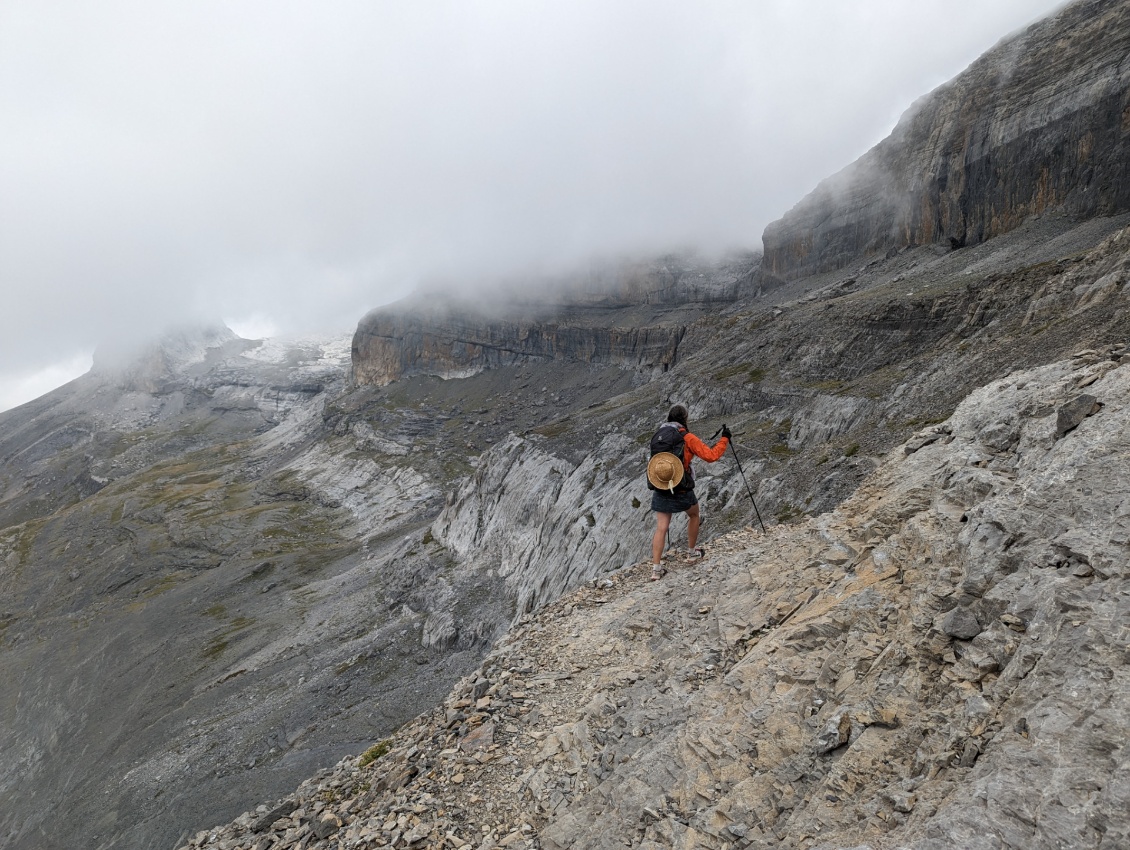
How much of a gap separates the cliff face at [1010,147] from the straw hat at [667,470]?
53.1 meters

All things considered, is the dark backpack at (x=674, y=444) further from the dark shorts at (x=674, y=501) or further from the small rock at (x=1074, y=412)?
the small rock at (x=1074, y=412)

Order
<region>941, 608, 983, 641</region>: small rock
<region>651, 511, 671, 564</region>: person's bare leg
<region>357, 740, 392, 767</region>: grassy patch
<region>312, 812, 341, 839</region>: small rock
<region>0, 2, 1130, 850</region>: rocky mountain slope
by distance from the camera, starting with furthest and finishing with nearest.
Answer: <region>651, 511, 671, 564</region>: person's bare leg
<region>357, 740, 392, 767</region>: grassy patch
<region>312, 812, 341, 839</region>: small rock
<region>941, 608, 983, 641</region>: small rock
<region>0, 2, 1130, 850</region>: rocky mountain slope

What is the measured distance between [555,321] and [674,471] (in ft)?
431

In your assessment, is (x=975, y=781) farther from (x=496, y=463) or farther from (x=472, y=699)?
(x=496, y=463)

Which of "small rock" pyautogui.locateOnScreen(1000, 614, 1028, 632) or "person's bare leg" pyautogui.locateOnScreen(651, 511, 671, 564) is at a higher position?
"small rock" pyautogui.locateOnScreen(1000, 614, 1028, 632)

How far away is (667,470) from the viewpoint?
39.1ft

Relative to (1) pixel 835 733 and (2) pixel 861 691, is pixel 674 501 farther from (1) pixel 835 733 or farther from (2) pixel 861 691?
(1) pixel 835 733

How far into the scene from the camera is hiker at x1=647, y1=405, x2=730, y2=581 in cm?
1182

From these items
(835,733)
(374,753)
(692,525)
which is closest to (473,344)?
(374,753)

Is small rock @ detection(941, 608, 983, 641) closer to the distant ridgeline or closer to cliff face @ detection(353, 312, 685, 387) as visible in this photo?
the distant ridgeline

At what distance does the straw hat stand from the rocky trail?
1958 mm

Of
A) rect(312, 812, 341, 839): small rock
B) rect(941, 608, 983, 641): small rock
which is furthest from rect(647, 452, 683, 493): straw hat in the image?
rect(312, 812, 341, 839): small rock

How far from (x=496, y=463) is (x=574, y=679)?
50434 mm

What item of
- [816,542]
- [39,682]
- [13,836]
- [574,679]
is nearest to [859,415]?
[816,542]
